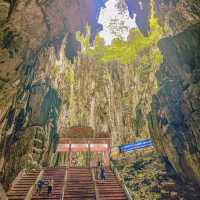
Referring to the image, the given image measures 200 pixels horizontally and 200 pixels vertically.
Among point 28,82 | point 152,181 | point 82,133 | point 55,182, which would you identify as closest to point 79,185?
point 55,182

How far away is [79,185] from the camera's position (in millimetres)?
11516

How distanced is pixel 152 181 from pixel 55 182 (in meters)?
6.02

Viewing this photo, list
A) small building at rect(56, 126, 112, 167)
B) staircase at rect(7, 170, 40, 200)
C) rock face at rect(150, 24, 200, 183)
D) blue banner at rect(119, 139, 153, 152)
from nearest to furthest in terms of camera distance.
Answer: staircase at rect(7, 170, 40, 200) → rock face at rect(150, 24, 200, 183) → small building at rect(56, 126, 112, 167) → blue banner at rect(119, 139, 153, 152)

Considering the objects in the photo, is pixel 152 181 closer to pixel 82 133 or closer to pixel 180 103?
pixel 180 103

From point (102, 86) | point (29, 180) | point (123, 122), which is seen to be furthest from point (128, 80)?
point (29, 180)

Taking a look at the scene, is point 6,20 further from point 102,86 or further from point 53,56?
point 102,86

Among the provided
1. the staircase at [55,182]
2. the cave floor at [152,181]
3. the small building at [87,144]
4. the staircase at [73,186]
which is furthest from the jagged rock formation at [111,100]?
the staircase at [73,186]

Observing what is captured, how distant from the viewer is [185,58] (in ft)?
37.0

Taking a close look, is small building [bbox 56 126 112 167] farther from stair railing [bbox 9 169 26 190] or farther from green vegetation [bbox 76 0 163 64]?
green vegetation [bbox 76 0 163 64]

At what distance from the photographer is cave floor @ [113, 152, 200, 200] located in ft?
42.8

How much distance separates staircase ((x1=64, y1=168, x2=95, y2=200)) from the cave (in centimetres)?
5

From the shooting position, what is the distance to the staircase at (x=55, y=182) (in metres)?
10.3

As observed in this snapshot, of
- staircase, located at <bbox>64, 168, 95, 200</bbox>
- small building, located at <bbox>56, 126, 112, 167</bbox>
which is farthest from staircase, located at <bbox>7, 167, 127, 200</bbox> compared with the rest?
small building, located at <bbox>56, 126, 112, 167</bbox>

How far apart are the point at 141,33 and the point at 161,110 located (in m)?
11.8
